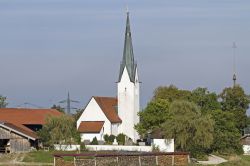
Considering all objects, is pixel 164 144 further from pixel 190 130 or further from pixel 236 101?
pixel 236 101

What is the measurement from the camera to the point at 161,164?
47.2m

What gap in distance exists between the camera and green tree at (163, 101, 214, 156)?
63.8 m

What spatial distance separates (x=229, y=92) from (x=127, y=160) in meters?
41.5

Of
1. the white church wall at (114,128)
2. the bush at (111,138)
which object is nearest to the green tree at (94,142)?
the bush at (111,138)

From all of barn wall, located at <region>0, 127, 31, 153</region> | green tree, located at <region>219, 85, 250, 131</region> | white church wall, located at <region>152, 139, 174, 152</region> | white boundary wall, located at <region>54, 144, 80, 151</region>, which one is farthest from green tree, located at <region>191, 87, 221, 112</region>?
barn wall, located at <region>0, 127, 31, 153</region>

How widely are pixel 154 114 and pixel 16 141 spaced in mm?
16591

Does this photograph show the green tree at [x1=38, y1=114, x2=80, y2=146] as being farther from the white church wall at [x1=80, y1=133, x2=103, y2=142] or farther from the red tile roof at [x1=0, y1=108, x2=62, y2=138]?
the white church wall at [x1=80, y1=133, x2=103, y2=142]

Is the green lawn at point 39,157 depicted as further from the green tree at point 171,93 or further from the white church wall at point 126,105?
the white church wall at point 126,105

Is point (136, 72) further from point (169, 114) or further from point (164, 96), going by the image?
point (169, 114)

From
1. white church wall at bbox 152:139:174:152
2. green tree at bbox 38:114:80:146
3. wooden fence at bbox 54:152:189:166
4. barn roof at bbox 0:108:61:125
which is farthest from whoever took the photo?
barn roof at bbox 0:108:61:125

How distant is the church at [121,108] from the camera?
83856 mm

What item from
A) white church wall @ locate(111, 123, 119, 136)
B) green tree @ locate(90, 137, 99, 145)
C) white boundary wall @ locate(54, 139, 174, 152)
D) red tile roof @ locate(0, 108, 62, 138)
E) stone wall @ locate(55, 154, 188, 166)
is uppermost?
red tile roof @ locate(0, 108, 62, 138)

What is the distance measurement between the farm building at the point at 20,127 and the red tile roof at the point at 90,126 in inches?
149

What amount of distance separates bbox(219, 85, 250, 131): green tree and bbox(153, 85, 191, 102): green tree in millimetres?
5550
